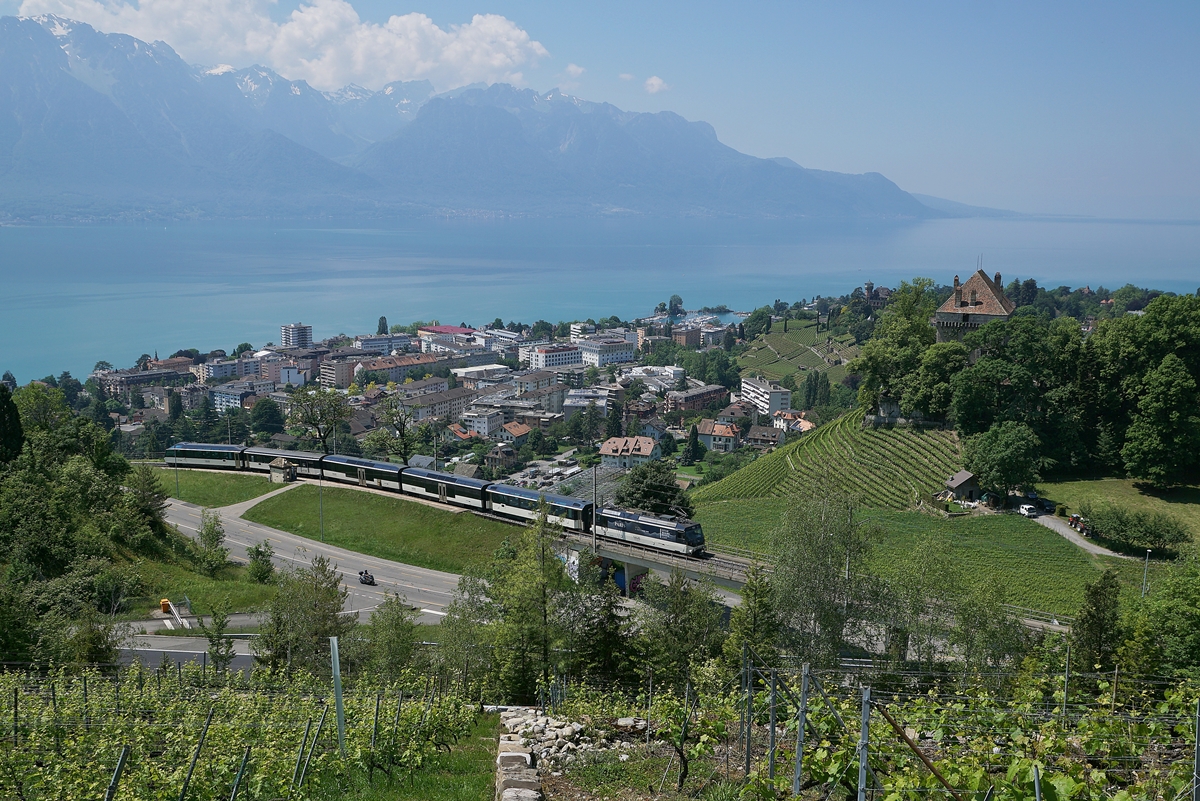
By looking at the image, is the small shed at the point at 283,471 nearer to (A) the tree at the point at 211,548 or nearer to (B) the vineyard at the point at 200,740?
(A) the tree at the point at 211,548

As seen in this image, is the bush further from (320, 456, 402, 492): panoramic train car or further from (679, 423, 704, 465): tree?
(679, 423, 704, 465): tree

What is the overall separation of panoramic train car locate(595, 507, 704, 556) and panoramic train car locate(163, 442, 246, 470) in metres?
19.5

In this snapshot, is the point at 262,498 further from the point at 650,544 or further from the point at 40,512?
the point at 650,544

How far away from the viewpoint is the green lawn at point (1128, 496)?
2952 centimetres

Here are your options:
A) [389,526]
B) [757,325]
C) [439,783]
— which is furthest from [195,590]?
[757,325]

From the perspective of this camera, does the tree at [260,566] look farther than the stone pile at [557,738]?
Yes

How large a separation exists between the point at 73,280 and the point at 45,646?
205 meters

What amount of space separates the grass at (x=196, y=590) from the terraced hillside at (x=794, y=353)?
279ft

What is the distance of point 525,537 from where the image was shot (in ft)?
52.9

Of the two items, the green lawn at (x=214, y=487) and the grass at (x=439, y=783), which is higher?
the grass at (x=439, y=783)

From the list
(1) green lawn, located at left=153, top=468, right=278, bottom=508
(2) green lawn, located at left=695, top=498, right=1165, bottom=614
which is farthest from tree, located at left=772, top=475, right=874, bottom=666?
(1) green lawn, located at left=153, top=468, right=278, bottom=508

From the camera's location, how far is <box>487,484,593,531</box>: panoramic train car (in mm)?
29250

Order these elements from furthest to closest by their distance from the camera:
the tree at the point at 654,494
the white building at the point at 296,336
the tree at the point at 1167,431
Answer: the white building at the point at 296,336
the tree at the point at 1167,431
the tree at the point at 654,494

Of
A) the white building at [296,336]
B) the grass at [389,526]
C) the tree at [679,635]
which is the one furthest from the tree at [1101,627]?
the white building at [296,336]
